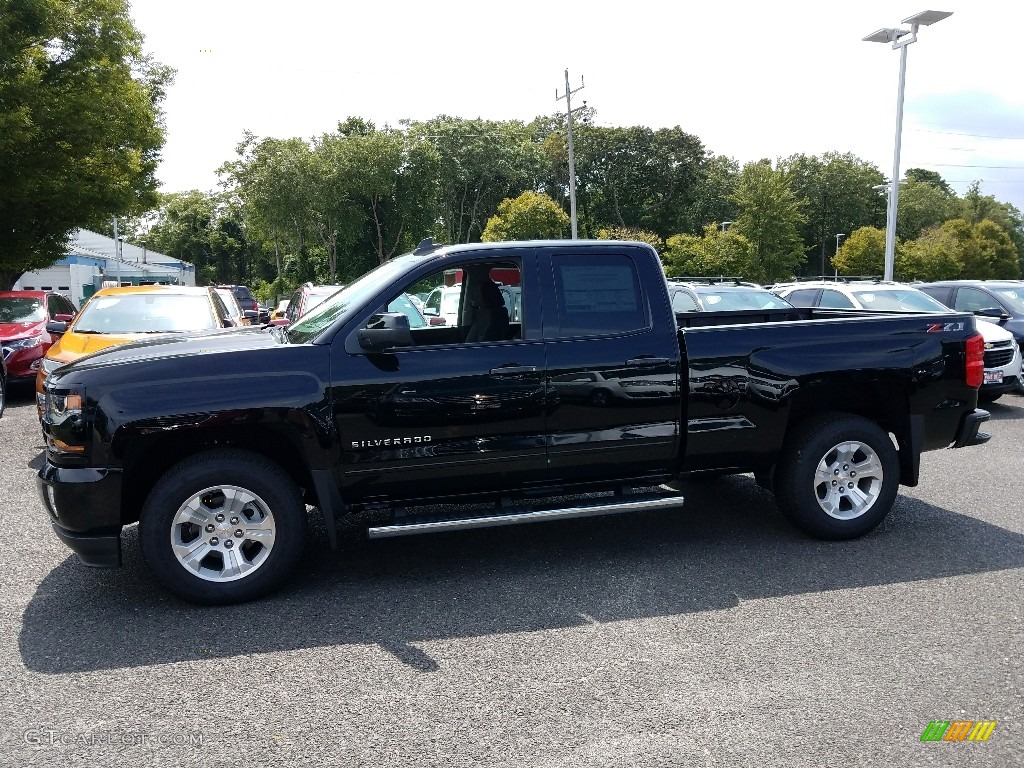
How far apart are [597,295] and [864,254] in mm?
65158

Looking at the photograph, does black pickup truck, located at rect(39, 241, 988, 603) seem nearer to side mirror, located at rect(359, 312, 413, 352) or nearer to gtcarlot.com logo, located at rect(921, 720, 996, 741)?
side mirror, located at rect(359, 312, 413, 352)

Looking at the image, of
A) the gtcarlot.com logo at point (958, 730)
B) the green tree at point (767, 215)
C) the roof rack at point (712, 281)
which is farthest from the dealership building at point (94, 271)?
the green tree at point (767, 215)

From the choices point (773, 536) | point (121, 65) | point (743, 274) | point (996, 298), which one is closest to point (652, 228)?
point (743, 274)

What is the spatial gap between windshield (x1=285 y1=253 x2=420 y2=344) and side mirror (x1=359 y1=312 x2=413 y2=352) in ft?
1.07

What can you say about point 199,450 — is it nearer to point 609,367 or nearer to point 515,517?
point 515,517

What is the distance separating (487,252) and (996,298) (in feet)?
36.7

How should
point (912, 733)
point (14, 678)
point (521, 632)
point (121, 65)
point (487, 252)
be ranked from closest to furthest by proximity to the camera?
point (912, 733)
point (14, 678)
point (521, 632)
point (487, 252)
point (121, 65)

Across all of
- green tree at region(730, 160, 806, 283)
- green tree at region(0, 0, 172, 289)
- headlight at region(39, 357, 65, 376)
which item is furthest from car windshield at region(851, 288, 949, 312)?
green tree at region(730, 160, 806, 283)

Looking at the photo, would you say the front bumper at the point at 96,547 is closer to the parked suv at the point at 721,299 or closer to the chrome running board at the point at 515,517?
the chrome running board at the point at 515,517

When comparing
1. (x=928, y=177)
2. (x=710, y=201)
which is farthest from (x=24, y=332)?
(x=928, y=177)

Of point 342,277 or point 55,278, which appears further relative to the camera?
point 342,277

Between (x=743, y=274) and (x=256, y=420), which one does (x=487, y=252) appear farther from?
(x=743, y=274)

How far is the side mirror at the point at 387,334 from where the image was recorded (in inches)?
187

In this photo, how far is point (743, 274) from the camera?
5206cm
